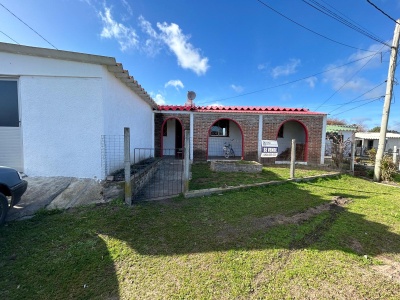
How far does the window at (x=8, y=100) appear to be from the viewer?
4902mm

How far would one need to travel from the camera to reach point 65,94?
16.0 feet

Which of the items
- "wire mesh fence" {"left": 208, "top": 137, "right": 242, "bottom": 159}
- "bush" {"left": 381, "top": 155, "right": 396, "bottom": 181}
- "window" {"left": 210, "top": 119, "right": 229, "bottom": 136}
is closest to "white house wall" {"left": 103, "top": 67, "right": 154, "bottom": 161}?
"wire mesh fence" {"left": 208, "top": 137, "right": 242, "bottom": 159}

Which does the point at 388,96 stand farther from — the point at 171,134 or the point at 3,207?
the point at 3,207

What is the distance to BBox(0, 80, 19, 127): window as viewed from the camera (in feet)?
16.1

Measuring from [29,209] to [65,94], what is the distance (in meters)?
2.78

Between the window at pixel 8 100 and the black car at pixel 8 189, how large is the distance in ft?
7.69

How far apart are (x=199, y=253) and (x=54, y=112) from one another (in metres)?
4.88

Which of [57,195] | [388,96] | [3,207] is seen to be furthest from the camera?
[388,96]

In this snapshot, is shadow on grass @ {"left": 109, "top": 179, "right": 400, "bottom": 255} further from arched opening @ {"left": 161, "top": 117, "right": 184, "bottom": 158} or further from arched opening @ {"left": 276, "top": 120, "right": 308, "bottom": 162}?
arched opening @ {"left": 276, "top": 120, "right": 308, "bottom": 162}

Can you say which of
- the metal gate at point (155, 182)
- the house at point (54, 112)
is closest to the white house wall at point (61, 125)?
the house at point (54, 112)

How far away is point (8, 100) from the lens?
491cm

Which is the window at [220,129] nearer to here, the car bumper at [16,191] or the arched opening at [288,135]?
the arched opening at [288,135]

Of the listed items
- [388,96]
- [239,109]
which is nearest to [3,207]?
[239,109]

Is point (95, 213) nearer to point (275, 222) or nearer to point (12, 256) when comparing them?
point (12, 256)
